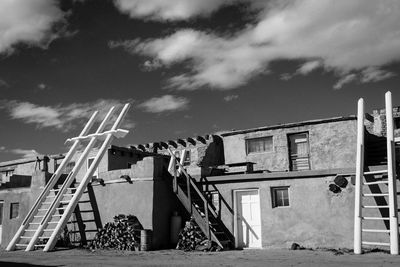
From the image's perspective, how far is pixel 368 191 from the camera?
1306 centimetres

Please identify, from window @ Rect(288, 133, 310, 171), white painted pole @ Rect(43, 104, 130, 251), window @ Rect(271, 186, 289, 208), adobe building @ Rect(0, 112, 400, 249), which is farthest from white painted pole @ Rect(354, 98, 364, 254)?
window @ Rect(288, 133, 310, 171)

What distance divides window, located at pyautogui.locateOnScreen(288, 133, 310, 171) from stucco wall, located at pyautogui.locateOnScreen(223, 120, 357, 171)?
1.12 ft

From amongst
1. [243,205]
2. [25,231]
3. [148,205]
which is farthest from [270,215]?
[25,231]

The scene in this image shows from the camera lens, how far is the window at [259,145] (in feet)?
94.6

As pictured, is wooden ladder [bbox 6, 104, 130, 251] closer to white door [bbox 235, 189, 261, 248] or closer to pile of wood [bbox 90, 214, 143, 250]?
pile of wood [bbox 90, 214, 143, 250]

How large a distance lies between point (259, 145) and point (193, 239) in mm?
15175

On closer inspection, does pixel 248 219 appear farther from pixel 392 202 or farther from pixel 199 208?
pixel 392 202

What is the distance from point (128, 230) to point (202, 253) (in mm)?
3371

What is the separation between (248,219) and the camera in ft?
50.8

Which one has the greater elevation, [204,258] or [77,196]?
[77,196]

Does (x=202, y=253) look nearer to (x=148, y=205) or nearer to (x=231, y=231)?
(x=231, y=231)

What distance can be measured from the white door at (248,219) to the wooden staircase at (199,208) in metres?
0.50

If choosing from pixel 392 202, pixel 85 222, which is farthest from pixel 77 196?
pixel 392 202

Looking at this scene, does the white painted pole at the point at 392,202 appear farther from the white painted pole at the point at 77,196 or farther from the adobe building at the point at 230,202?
the white painted pole at the point at 77,196
